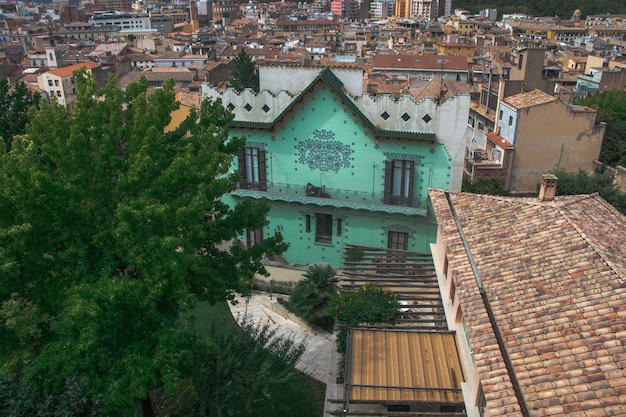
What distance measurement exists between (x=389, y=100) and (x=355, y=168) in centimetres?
375

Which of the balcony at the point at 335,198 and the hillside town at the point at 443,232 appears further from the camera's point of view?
the balcony at the point at 335,198

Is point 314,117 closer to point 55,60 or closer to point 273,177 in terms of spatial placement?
point 273,177

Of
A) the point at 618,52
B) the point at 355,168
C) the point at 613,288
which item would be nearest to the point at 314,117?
the point at 355,168

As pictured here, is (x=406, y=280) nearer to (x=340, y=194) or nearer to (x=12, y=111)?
(x=340, y=194)

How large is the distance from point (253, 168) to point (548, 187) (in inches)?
614

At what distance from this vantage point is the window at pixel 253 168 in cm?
2775

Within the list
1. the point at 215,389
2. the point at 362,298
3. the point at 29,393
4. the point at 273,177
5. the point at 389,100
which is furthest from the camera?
the point at 273,177

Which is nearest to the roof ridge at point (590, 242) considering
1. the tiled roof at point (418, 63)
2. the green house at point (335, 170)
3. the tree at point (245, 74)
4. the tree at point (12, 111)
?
the green house at point (335, 170)

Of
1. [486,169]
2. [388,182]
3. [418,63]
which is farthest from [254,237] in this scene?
[418,63]

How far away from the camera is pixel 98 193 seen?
1498 cm

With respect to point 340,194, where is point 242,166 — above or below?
above

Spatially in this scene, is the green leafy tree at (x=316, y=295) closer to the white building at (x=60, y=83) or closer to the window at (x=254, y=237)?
the window at (x=254, y=237)

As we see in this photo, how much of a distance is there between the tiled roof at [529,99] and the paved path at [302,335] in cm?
2418

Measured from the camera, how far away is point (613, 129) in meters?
44.8
